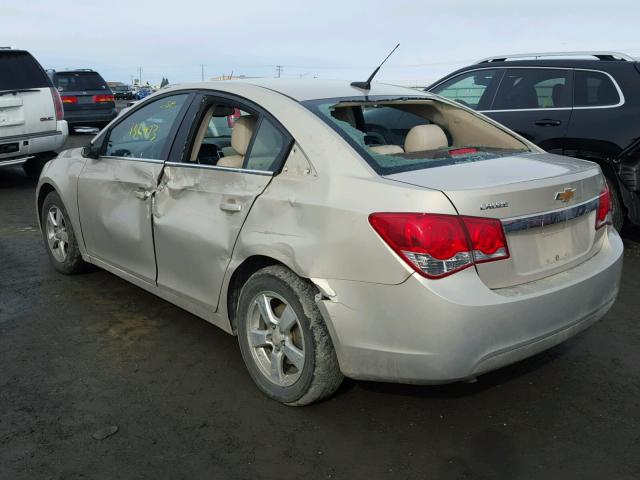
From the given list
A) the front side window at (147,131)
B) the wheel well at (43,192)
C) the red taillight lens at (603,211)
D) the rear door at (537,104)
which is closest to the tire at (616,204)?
the rear door at (537,104)

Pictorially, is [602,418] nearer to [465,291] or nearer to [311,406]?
[465,291]

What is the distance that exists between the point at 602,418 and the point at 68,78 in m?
17.7

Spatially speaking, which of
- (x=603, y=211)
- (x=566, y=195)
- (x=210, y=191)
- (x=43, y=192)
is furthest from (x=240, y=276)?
(x=43, y=192)

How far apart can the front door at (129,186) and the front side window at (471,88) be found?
3746 millimetres

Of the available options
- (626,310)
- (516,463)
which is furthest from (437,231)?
(626,310)

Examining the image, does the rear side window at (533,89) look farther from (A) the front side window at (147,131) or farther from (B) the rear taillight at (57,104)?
(B) the rear taillight at (57,104)

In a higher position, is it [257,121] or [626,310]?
[257,121]

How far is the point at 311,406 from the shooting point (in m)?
3.16

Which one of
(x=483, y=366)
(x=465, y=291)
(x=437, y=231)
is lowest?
(x=483, y=366)

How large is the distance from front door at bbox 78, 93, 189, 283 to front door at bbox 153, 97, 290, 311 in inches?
6.5

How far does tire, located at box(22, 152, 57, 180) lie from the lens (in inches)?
397

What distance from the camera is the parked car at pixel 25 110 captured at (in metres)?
8.86

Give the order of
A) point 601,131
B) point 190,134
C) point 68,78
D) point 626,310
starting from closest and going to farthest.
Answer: point 190,134
point 626,310
point 601,131
point 68,78

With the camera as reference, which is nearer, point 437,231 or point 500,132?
point 437,231
